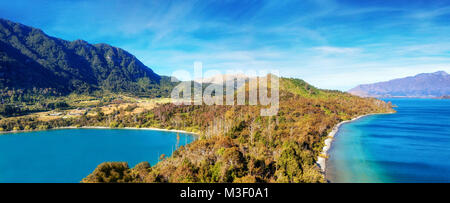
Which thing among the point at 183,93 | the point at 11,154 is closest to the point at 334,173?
the point at 11,154

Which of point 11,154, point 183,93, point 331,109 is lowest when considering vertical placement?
point 11,154

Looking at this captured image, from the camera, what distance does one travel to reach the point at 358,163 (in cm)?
4066

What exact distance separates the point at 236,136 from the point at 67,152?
152ft

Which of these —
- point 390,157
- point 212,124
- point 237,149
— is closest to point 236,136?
point 237,149

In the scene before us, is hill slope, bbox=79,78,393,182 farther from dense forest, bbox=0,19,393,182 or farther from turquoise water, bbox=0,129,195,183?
turquoise water, bbox=0,129,195,183

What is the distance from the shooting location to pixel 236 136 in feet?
186

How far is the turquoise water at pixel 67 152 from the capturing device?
4253 centimetres

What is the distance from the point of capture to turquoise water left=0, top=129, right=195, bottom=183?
42531mm

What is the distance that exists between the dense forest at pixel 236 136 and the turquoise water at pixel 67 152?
10970 mm

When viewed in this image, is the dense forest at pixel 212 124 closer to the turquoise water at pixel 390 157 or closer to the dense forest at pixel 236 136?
the dense forest at pixel 236 136

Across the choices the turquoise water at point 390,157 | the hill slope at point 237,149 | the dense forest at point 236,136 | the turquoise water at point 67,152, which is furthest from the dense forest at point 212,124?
the turquoise water at point 67,152

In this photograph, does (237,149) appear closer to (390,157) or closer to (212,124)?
(390,157)
